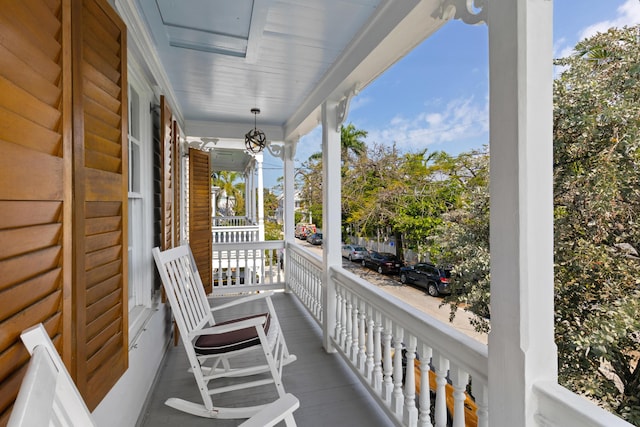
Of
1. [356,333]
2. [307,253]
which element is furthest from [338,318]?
[307,253]

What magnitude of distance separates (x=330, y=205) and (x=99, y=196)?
196 cm

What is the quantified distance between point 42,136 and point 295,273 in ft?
12.7

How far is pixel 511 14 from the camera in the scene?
0.98m

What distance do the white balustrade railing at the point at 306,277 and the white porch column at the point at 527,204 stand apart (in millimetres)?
2499

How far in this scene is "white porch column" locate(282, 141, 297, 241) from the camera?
15.6 feet

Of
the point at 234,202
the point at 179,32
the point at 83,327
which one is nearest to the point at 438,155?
the point at 179,32

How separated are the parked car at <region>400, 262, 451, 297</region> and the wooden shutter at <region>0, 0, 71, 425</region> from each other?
3748 mm

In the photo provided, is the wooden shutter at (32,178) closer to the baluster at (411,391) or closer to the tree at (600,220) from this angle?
the baluster at (411,391)

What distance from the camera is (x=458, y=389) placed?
1.34 metres

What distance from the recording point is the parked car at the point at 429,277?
3.90 metres

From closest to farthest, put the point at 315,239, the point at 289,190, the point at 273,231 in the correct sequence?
1. the point at 289,190
2. the point at 315,239
3. the point at 273,231

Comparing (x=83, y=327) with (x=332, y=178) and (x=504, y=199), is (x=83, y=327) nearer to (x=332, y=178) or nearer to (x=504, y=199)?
(x=504, y=199)

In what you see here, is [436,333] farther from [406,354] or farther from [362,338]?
[362,338]

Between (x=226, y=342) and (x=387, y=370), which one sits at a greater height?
(x=226, y=342)
